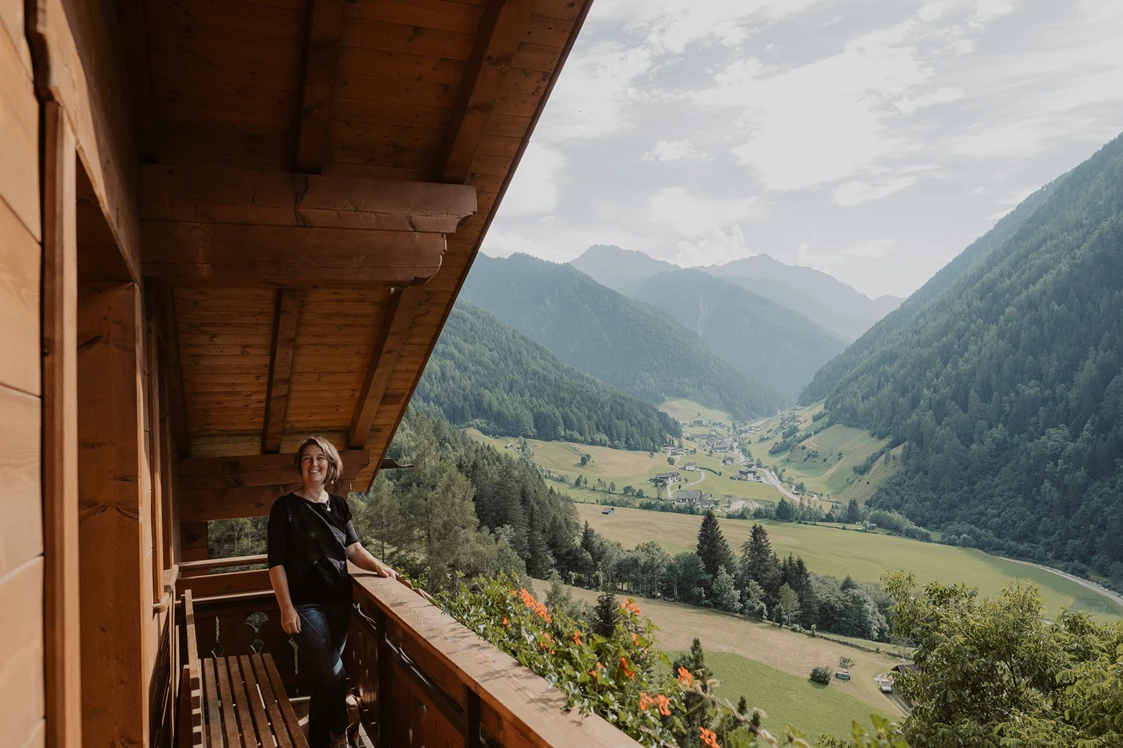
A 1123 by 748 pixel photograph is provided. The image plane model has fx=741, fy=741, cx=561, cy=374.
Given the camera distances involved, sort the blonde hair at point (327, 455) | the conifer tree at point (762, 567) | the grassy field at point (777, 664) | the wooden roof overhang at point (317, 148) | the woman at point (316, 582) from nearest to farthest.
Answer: the wooden roof overhang at point (317, 148) < the woman at point (316, 582) < the blonde hair at point (327, 455) < the grassy field at point (777, 664) < the conifer tree at point (762, 567)

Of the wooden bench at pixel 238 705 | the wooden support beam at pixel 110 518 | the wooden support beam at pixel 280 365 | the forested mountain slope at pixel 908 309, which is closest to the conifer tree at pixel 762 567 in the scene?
the wooden support beam at pixel 280 365

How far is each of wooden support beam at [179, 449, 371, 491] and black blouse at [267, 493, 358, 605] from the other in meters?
2.51

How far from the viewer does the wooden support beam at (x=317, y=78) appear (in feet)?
7.73

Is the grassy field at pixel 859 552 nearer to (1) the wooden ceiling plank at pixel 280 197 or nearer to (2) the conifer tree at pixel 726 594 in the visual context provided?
(2) the conifer tree at pixel 726 594

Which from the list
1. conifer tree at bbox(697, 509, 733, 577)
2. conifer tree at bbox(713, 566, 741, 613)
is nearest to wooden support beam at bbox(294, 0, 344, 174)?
conifer tree at bbox(713, 566, 741, 613)

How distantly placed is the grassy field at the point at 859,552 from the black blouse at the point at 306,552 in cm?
7847

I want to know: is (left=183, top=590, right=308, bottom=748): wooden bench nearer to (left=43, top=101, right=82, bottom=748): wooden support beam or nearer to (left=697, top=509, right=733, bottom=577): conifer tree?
(left=43, top=101, right=82, bottom=748): wooden support beam

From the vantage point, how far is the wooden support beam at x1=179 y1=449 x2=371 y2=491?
17.6 ft

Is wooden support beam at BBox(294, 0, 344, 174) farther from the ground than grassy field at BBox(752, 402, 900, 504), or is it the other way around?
wooden support beam at BBox(294, 0, 344, 174)

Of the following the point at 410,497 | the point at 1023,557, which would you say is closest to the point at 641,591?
the point at 410,497

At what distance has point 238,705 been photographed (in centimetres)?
289

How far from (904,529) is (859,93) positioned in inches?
2972

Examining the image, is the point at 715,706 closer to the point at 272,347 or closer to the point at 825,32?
the point at 272,347

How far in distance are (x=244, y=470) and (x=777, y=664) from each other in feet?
177
